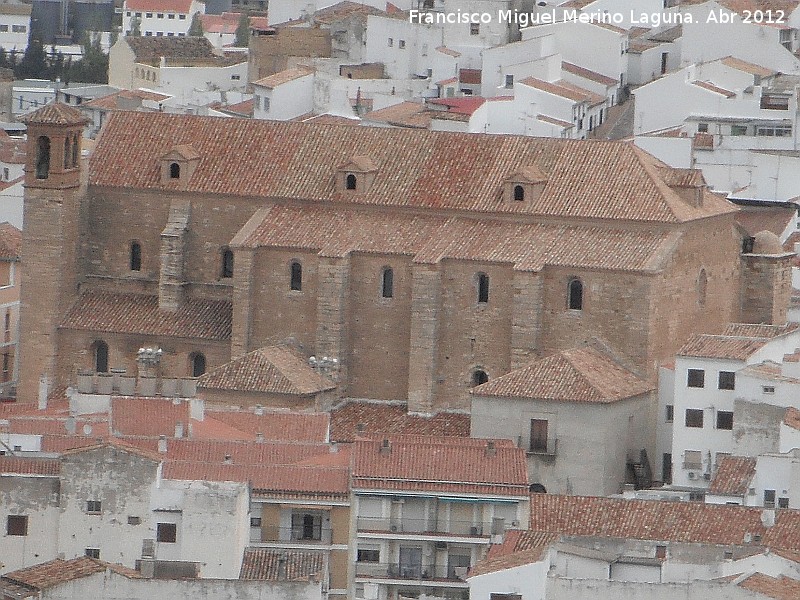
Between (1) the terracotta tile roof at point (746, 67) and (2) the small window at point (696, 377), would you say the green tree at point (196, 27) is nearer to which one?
(1) the terracotta tile roof at point (746, 67)

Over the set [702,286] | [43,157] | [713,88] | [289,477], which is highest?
[713,88]

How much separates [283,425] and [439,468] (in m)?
7.00

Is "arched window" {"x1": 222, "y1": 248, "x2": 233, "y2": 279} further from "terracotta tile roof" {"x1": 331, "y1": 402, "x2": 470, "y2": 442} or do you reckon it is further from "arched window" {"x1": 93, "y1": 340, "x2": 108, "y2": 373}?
"terracotta tile roof" {"x1": 331, "y1": 402, "x2": 470, "y2": 442}

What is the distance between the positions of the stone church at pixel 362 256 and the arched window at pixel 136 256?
5 centimetres

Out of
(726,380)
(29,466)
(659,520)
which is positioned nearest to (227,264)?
(726,380)

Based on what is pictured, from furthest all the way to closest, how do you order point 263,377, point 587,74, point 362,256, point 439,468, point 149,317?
point 587,74 → point 149,317 → point 362,256 → point 263,377 → point 439,468

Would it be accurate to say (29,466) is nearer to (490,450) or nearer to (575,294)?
(490,450)

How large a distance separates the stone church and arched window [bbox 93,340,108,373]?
0.05m

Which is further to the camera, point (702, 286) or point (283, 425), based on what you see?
point (702, 286)

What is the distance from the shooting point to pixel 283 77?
122875 mm

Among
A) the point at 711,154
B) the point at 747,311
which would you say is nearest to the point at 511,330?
the point at 747,311

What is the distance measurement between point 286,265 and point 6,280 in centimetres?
1507

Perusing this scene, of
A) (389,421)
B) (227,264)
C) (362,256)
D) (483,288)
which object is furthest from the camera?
(227,264)

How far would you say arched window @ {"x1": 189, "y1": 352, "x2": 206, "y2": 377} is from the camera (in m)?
88.5
